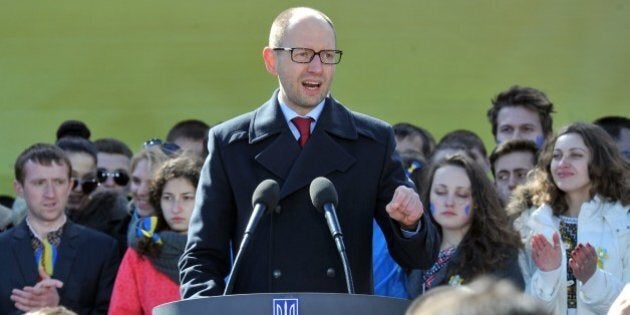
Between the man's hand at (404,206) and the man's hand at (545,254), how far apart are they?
190cm

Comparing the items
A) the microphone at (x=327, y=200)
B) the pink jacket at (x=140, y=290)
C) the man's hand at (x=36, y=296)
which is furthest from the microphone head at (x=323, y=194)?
the man's hand at (x=36, y=296)

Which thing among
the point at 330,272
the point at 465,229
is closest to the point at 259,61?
the point at 465,229

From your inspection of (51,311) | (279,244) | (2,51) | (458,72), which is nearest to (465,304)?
(51,311)

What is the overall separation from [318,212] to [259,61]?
13.7 feet

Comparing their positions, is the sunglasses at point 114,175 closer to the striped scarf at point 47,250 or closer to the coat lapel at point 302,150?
the striped scarf at point 47,250

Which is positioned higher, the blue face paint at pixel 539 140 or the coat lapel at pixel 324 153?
the blue face paint at pixel 539 140

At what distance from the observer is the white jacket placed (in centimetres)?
527

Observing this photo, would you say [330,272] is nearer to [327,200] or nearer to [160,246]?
[327,200]

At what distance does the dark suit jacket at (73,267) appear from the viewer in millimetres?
5875

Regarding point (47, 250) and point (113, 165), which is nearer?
point (47, 250)

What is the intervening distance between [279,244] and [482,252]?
2004 millimetres

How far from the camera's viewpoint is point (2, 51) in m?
7.93

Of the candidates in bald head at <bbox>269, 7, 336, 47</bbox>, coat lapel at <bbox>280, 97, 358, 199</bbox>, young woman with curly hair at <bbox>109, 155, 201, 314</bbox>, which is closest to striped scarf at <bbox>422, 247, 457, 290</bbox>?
young woman with curly hair at <bbox>109, 155, 201, 314</bbox>

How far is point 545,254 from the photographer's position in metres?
5.30
